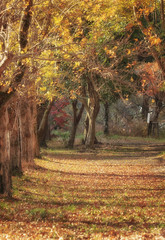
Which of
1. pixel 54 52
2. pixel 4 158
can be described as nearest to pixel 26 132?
pixel 54 52

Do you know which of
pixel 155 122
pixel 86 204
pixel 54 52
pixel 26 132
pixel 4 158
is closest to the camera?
pixel 4 158

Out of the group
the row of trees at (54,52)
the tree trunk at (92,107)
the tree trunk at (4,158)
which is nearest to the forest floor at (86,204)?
the tree trunk at (4,158)

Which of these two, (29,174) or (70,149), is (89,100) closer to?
(70,149)

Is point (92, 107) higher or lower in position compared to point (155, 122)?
higher

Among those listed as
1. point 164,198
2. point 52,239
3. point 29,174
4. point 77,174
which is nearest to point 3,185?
point 52,239

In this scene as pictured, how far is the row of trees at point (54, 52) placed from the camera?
34.2ft

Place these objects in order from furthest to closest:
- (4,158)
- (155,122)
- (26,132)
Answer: (155,122), (26,132), (4,158)

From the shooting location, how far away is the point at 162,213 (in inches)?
404

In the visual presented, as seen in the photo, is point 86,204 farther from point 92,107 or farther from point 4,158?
point 92,107

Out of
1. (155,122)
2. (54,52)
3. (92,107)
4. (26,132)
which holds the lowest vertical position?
(26,132)

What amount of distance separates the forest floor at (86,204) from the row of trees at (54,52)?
1.17 m

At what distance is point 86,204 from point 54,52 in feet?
16.1

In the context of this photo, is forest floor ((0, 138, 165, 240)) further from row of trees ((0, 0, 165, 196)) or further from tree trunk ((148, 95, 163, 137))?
tree trunk ((148, 95, 163, 137))

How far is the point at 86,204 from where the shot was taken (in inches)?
456
